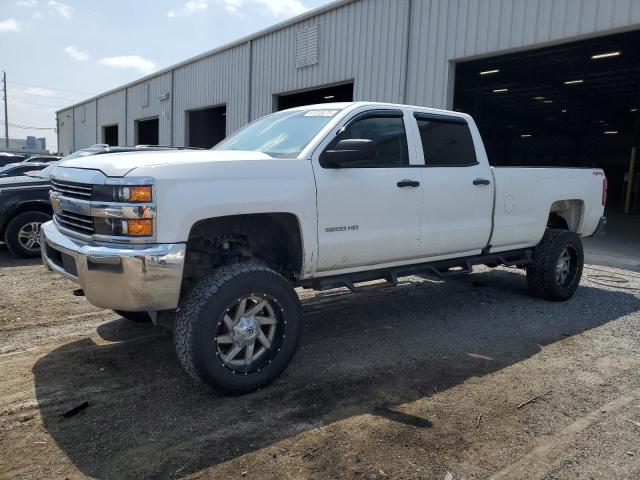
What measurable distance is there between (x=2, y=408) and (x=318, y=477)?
2.17 metres

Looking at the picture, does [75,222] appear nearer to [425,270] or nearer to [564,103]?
[425,270]

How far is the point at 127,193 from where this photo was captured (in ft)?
10.6

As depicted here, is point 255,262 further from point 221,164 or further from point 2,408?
point 2,408

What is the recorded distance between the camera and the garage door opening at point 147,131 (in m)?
32.1

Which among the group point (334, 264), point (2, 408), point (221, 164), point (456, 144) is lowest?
point (2, 408)

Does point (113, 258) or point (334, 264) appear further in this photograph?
point (334, 264)

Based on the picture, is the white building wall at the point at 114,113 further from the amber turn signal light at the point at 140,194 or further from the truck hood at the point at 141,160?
the amber turn signal light at the point at 140,194

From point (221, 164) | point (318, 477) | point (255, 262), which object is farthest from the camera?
point (255, 262)

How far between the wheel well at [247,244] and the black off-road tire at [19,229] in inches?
217

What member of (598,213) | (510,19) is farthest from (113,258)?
(510,19)

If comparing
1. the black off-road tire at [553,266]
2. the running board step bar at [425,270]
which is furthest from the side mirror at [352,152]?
the black off-road tire at [553,266]

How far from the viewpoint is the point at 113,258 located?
319 cm

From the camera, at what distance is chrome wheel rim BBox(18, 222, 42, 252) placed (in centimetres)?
815

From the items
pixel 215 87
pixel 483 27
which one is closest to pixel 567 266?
pixel 483 27
